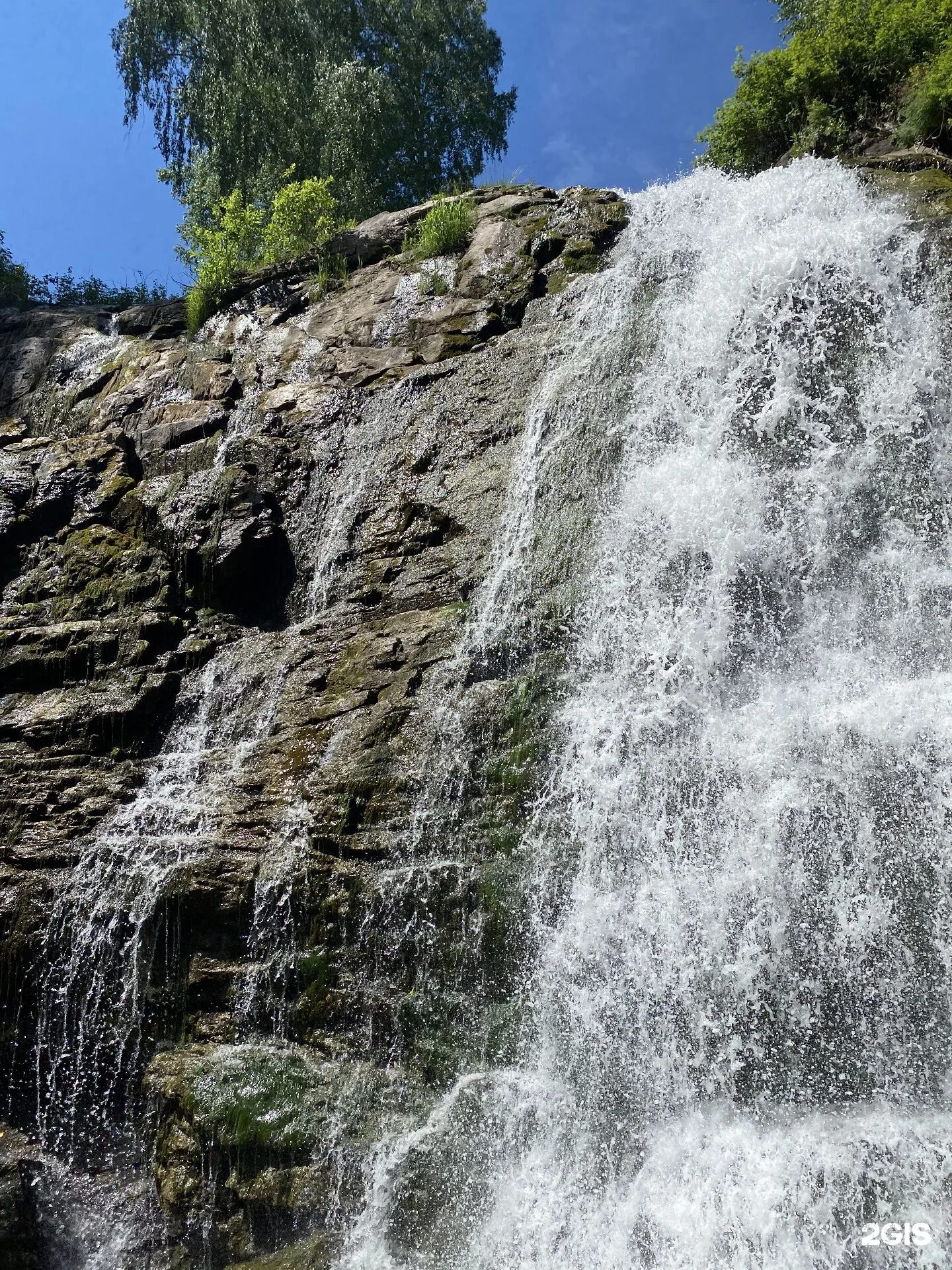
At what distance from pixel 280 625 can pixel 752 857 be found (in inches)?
225

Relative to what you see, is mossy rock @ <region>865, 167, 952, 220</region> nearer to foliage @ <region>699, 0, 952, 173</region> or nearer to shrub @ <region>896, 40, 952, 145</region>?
shrub @ <region>896, 40, 952, 145</region>

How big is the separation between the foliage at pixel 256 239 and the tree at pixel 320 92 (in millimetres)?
1725

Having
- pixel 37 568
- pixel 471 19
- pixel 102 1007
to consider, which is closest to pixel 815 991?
pixel 102 1007

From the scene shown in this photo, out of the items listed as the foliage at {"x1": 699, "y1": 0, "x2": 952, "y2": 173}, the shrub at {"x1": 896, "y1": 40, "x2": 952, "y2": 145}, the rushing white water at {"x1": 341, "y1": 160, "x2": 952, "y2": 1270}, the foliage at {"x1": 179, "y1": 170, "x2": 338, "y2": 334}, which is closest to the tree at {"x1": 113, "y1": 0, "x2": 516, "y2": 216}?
the foliage at {"x1": 179, "y1": 170, "x2": 338, "y2": 334}

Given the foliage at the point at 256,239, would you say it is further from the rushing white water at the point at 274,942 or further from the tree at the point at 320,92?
the rushing white water at the point at 274,942

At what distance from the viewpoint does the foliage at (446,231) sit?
43.0ft

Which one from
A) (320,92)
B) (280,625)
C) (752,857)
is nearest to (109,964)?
(280,625)

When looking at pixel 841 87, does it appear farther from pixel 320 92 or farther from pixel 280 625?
pixel 280 625

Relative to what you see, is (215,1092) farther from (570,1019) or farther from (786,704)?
(786,704)

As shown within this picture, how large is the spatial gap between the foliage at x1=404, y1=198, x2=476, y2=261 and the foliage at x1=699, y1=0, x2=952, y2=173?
4.10 meters

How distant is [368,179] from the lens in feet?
58.8

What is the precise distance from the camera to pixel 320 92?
17953 millimetres

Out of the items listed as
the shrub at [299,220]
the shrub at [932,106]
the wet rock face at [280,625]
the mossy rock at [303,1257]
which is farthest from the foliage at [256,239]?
the mossy rock at [303,1257]

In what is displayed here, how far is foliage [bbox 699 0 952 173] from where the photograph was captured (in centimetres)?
1242
